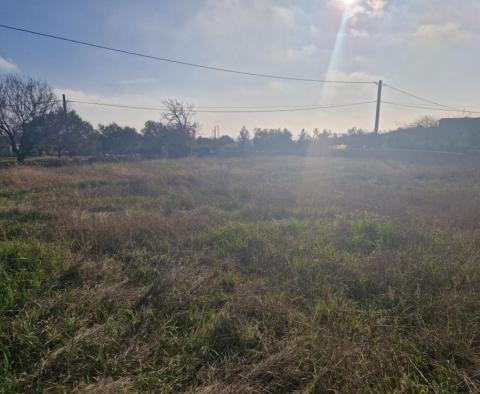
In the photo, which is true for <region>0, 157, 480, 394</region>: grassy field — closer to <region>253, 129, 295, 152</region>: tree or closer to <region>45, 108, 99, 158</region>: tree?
<region>45, 108, 99, 158</region>: tree

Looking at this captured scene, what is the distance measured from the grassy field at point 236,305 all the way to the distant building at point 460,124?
36689 millimetres

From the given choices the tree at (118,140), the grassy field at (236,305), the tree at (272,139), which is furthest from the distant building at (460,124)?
the tree at (118,140)

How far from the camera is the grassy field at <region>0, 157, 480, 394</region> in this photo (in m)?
1.84

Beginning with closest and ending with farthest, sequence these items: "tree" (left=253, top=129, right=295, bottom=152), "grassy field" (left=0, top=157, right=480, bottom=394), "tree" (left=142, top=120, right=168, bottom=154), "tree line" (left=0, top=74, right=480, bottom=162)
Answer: "grassy field" (left=0, top=157, right=480, bottom=394)
"tree line" (left=0, top=74, right=480, bottom=162)
"tree" (left=142, top=120, right=168, bottom=154)
"tree" (left=253, top=129, right=295, bottom=152)

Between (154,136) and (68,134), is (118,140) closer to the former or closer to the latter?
(154,136)

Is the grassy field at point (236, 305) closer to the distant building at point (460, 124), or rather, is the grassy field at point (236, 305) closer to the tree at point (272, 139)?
the distant building at point (460, 124)

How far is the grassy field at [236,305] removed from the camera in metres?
1.84

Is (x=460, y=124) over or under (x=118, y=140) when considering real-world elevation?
over

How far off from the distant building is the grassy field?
120 ft

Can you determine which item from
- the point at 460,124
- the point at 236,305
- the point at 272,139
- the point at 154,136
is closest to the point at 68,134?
the point at 154,136

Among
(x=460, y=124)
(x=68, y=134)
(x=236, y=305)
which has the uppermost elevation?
(x=460, y=124)

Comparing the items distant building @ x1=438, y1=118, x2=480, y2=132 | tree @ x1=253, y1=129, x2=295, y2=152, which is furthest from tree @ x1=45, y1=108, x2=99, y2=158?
distant building @ x1=438, y1=118, x2=480, y2=132

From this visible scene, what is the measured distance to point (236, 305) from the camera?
2.58 metres

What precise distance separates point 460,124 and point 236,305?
1682 inches
